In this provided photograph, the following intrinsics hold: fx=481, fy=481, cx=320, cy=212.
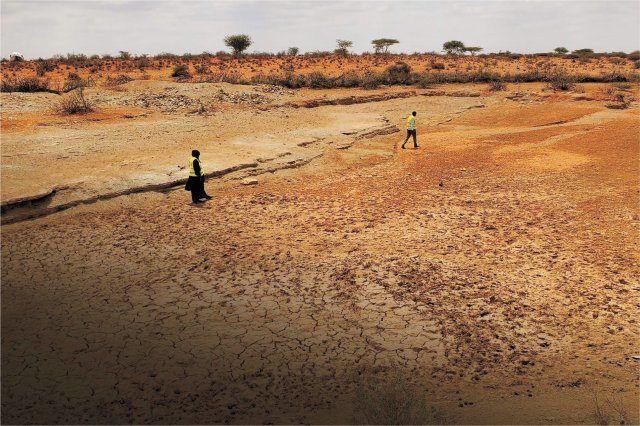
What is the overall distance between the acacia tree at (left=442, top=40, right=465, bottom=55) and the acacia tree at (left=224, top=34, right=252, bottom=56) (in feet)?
72.2

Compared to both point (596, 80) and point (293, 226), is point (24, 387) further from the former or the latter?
point (596, 80)

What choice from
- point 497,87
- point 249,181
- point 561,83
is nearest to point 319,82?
point 497,87

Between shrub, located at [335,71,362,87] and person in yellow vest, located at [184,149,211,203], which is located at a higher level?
shrub, located at [335,71,362,87]

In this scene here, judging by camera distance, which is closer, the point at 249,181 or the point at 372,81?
the point at 249,181

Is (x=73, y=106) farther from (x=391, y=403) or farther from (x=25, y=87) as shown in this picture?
(x=391, y=403)

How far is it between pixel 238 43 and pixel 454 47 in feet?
78.3

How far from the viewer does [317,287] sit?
25.0ft

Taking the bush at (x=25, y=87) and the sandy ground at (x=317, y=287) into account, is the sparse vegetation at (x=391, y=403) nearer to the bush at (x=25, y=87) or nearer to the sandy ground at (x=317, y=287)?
the sandy ground at (x=317, y=287)

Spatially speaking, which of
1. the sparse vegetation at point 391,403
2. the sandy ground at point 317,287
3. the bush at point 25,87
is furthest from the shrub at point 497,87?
the sparse vegetation at point 391,403

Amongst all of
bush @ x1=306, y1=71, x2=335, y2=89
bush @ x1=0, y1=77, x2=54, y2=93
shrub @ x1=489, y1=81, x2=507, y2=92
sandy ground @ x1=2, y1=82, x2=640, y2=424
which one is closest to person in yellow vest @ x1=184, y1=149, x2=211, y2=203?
sandy ground @ x1=2, y1=82, x2=640, y2=424

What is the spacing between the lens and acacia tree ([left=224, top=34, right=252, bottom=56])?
1822 inches

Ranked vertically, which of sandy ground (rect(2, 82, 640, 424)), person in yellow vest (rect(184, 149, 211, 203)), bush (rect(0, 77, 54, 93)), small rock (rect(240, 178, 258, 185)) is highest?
bush (rect(0, 77, 54, 93))

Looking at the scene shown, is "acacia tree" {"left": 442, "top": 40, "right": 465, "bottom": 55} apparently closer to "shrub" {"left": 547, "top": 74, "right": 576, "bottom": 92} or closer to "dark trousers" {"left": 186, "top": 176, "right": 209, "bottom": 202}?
"shrub" {"left": 547, "top": 74, "right": 576, "bottom": 92}

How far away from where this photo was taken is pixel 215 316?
6.86m
